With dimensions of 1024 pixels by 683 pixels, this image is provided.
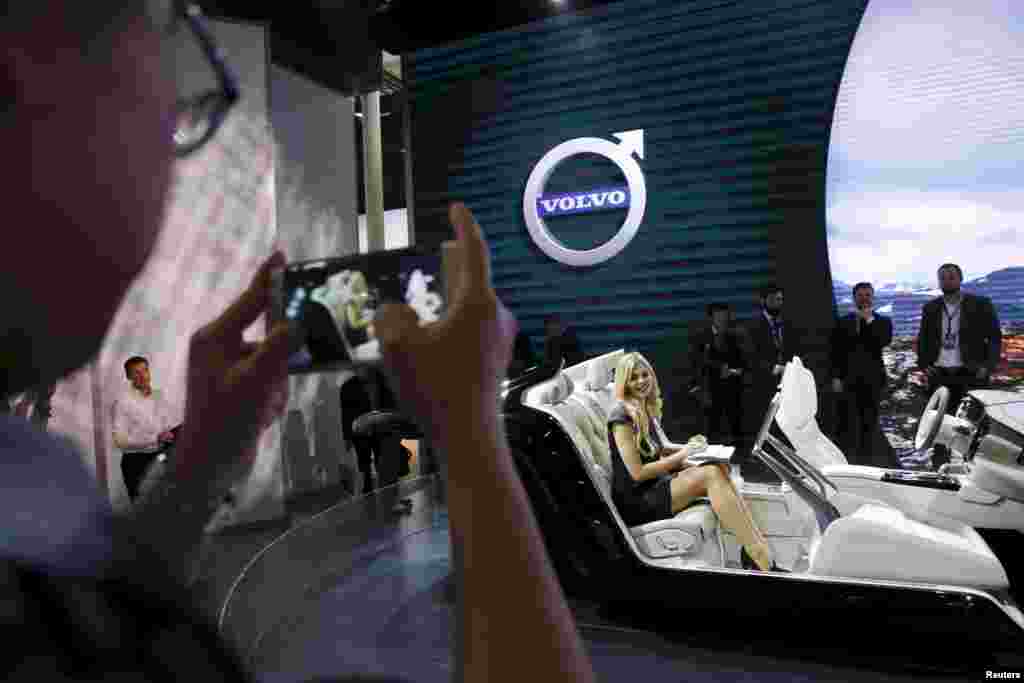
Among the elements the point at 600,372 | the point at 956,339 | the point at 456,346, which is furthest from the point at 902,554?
the point at 956,339

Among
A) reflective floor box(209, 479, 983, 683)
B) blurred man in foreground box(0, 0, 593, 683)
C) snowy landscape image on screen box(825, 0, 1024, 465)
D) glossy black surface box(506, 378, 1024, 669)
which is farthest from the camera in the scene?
snowy landscape image on screen box(825, 0, 1024, 465)

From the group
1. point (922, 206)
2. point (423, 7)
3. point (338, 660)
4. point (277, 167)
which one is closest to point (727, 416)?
point (922, 206)

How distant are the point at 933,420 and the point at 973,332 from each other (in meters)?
2.16

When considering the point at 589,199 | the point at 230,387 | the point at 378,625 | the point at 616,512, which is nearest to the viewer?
the point at 230,387

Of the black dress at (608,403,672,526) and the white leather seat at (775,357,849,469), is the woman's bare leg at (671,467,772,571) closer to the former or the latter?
the black dress at (608,403,672,526)

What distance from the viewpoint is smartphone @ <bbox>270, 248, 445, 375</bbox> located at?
316mm

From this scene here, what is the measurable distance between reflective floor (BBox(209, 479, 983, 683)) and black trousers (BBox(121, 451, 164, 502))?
123 centimetres

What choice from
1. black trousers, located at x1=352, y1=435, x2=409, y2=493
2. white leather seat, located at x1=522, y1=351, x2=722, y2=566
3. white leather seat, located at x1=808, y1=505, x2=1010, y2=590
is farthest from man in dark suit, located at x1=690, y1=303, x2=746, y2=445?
black trousers, located at x1=352, y1=435, x2=409, y2=493

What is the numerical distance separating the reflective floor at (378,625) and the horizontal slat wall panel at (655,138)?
2472mm

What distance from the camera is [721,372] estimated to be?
474 centimetres

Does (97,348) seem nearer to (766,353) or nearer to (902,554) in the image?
(902,554)

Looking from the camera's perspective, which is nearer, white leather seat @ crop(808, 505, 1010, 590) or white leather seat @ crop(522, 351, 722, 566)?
white leather seat @ crop(808, 505, 1010, 590)

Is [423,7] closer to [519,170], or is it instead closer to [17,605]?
[519,170]

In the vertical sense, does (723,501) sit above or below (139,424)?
below
